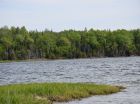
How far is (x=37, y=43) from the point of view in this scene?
198 metres

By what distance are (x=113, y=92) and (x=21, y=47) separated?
153m

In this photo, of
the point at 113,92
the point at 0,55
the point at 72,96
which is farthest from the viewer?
the point at 0,55

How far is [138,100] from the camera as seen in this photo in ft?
104

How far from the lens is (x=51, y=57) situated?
7692 inches

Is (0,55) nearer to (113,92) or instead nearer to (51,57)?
(51,57)

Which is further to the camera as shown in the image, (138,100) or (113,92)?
(113,92)

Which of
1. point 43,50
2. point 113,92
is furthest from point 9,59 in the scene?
point 113,92

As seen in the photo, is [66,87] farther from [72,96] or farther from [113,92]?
[113,92]

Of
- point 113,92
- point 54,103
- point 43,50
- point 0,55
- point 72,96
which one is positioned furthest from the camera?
point 43,50

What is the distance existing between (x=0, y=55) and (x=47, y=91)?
6032 inches

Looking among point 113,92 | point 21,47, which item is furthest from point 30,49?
point 113,92

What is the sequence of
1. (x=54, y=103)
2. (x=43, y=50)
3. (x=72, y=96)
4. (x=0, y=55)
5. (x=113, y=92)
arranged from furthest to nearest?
(x=43, y=50) → (x=0, y=55) → (x=113, y=92) → (x=72, y=96) → (x=54, y=103)

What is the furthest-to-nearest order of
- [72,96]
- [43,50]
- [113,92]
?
[43,50] < [113,92] < [72,96]

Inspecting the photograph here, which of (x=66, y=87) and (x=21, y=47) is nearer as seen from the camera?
(x=66, y=87)
